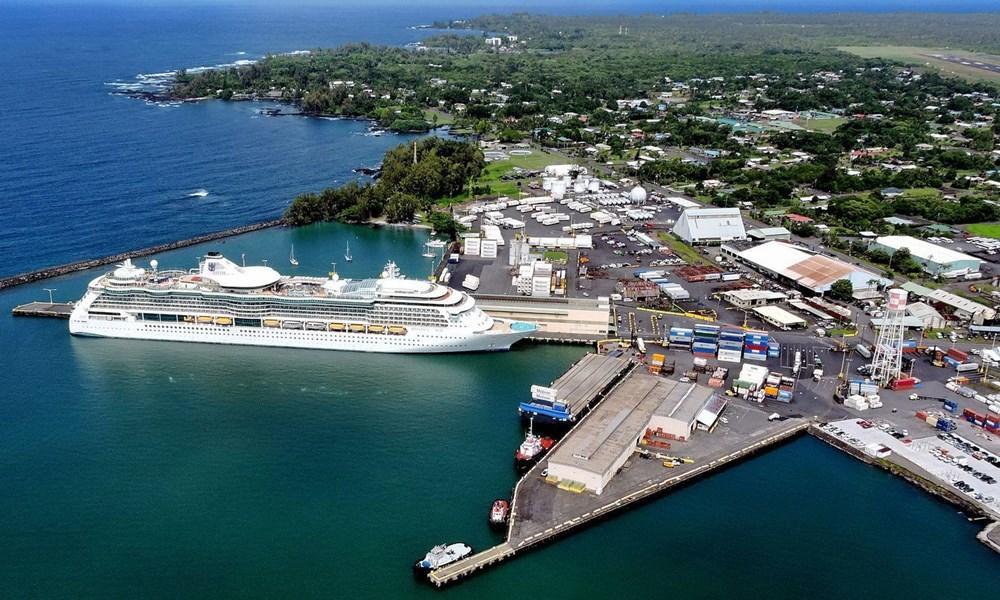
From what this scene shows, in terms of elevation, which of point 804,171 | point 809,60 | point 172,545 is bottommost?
point 172,545

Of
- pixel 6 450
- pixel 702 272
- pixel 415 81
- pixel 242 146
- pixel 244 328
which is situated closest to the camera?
pixel 6 450

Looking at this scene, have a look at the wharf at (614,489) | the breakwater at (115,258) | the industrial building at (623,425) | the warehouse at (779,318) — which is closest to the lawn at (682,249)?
the warehouse at (779,318)

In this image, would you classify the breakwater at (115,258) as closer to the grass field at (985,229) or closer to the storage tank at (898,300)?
the storage tank at (898,300)

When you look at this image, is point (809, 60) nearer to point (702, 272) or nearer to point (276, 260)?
point (702, 272)

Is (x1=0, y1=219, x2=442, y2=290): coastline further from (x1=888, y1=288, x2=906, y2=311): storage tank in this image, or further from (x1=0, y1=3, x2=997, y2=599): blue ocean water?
(x1=888, y1=288, x2=906, y2=311): storage tank

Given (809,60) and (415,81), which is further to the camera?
(809,60)

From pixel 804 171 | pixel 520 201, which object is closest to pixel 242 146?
pixel 520 201

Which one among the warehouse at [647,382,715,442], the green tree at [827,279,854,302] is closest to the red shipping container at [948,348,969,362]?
the green tree at [827,279,854,302]
